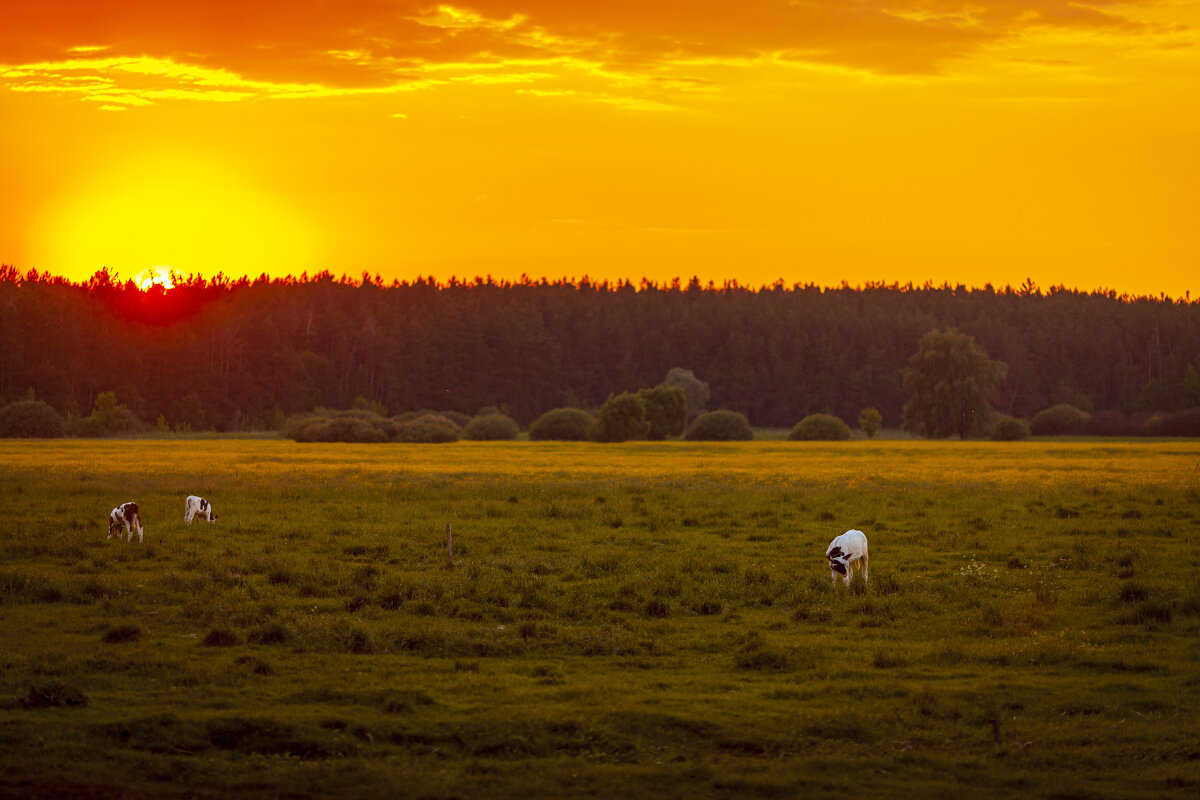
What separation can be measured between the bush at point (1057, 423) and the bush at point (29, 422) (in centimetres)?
10008

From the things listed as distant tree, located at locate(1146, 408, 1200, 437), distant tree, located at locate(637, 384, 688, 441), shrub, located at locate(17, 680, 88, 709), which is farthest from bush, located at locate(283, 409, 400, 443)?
shrub, located at locate(17, 680, 88, 709)

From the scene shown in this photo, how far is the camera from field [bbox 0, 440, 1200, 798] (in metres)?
11.8

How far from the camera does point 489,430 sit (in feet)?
390

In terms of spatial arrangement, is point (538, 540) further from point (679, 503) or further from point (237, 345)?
point (237, 345)

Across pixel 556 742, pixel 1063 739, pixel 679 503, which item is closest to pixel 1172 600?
pixel 1063 739

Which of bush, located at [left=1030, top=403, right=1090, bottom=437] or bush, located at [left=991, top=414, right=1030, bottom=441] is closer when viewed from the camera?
bush, located at [left=991, top=414, right=1030, bottom=441]

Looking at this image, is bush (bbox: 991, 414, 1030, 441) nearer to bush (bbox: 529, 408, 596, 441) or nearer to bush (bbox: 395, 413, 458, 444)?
bush (bbox: 529, 408, 596, 441)

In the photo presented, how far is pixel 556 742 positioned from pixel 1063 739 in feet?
17.4

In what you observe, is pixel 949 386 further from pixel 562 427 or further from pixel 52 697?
pixel 52 697

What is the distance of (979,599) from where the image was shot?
70.4 ft

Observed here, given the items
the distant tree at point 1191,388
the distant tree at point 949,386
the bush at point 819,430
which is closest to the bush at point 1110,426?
the distant tree at point 949,386

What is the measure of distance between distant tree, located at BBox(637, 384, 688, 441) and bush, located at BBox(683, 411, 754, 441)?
1.70 meters

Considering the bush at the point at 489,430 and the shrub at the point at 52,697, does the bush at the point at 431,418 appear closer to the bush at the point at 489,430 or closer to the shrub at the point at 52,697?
the bush at the point at 489,430

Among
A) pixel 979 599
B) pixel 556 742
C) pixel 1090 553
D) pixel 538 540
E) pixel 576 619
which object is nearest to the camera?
pixel 556 742
